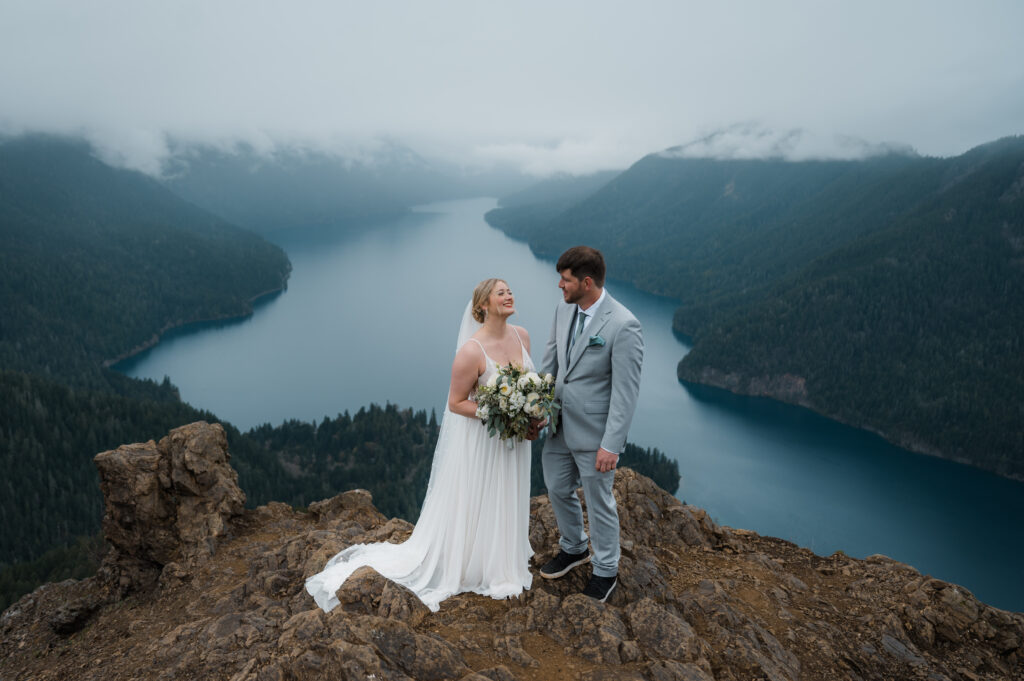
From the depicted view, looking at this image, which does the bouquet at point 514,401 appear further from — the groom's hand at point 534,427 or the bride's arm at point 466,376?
the bride's arm at point 466,376

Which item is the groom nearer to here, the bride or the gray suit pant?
the gray suit pant

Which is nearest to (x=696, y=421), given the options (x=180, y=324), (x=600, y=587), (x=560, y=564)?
(x=560, y=564)

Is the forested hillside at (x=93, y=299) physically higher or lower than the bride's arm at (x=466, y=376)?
lower

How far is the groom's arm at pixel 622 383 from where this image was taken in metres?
5.45

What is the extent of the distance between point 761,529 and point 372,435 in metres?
50.6

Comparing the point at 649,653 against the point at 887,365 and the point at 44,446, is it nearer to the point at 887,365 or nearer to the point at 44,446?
the point at 44,446

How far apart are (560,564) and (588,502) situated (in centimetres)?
104

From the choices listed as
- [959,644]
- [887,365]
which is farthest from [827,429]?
[959,644]

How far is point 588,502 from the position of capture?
19.7 ft

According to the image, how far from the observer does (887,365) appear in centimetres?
12075

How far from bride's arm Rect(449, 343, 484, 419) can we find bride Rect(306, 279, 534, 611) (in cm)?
1

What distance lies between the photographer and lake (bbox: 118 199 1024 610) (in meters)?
67.5

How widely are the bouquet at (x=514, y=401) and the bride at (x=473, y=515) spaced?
281 millimetres

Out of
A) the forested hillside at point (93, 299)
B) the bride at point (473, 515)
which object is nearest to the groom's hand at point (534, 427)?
the bride at point (473, 515)
